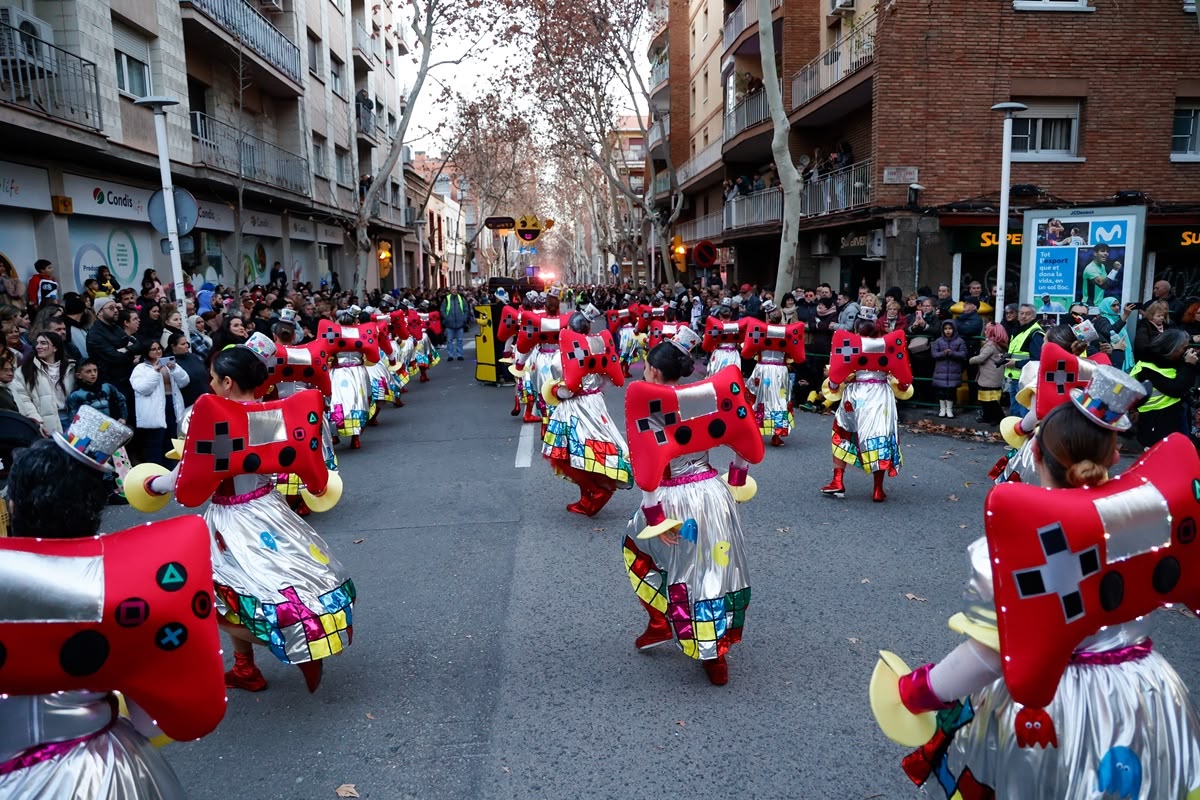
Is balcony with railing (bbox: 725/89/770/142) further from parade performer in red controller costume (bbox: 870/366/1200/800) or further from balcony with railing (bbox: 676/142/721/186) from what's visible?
parade performer in red controller costume (bbox: 870/366/1200/800)

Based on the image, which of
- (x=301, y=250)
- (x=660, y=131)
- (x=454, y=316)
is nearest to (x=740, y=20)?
(x=660, y=131)

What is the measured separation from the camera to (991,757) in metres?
2.30

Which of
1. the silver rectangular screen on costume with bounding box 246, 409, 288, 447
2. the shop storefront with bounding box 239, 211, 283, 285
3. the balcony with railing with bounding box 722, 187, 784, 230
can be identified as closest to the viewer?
the silver rectangular screen on costume with bounding box 246, 409, 288, 447

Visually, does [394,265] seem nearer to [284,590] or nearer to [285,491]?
[285,491]

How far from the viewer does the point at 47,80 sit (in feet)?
39.0

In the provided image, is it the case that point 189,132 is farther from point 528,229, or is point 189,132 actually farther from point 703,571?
point 703,571

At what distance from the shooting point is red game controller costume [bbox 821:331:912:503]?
7613 mm

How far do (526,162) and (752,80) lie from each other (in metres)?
20.8

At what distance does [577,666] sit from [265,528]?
1.75 metres

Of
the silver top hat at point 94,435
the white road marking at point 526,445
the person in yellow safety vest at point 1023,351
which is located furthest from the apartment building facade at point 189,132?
the person in yellow safety vest at point 1023,351

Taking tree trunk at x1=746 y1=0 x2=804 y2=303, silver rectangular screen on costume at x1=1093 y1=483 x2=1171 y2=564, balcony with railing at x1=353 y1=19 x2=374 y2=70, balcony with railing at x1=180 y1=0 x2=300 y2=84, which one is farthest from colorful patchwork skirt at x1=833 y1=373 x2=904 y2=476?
balcony with railing at x1=353 y1=19 x2=374 y2=70

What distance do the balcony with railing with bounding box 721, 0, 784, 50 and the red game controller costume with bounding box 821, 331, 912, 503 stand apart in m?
18.7

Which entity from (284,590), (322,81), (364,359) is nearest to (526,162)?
(322,81)

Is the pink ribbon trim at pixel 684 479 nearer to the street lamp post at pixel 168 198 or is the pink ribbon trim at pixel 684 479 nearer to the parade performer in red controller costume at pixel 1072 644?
the parade performer in red controller costume at pixel 1072 644
